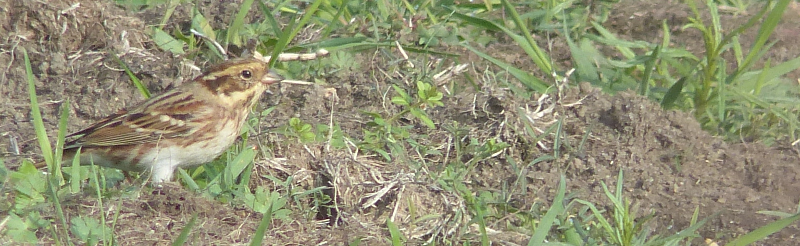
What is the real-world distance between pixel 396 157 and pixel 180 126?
1138 millimetres

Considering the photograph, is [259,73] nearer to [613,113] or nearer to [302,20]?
[302,20]

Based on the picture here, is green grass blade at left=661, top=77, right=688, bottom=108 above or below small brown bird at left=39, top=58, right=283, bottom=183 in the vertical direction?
below

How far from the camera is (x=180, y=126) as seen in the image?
6.07m

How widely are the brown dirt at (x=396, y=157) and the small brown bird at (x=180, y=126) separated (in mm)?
271

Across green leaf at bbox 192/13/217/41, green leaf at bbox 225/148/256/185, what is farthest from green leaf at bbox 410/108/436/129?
green leaf at bbox 192/13/217/41

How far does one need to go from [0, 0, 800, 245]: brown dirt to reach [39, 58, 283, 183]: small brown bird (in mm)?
271

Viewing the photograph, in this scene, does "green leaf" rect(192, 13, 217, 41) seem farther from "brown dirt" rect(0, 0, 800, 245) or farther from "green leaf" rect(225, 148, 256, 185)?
"green leaf" rect(225, 148, 256, 185)

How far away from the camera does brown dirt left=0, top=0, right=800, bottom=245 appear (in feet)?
17.3

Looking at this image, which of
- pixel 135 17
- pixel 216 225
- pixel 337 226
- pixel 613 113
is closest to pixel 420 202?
pixel 337 226

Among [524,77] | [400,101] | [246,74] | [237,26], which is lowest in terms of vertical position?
[524,77]

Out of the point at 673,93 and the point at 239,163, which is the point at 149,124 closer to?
the point at 239,163

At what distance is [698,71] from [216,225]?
3308mm

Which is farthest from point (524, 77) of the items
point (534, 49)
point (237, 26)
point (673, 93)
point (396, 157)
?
point (237, 26)

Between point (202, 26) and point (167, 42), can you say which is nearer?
point (167, 42)
